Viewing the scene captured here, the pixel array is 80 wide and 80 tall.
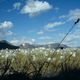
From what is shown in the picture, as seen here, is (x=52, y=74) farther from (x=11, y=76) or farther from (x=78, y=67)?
(x=11, y=76)

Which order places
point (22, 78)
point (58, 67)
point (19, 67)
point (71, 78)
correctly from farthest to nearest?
point (19, 67), point (58, 67), point (71, 78), point (22, 78)

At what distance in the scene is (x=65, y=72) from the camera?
7.26 m

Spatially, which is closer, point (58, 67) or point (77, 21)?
point (77, 21)

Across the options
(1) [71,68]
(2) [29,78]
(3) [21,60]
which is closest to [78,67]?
(1) [71,68]

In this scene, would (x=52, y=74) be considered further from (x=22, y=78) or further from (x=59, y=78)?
(x=22, y=78)

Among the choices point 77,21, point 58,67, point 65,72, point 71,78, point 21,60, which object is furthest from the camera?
point 21,60

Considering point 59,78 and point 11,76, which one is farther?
point 59,78

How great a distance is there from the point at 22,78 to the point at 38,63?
345cm

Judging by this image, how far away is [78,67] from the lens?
8.58 metres

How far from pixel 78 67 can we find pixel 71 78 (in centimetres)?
185

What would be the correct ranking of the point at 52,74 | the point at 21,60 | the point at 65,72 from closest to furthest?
the point at 65,72 → the point at 52,74 → the point at 21,60

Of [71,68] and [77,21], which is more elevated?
[77,21]

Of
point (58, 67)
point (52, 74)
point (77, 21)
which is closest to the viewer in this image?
point (77, 21)

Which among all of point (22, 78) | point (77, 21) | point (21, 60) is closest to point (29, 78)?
point (22, 78)
